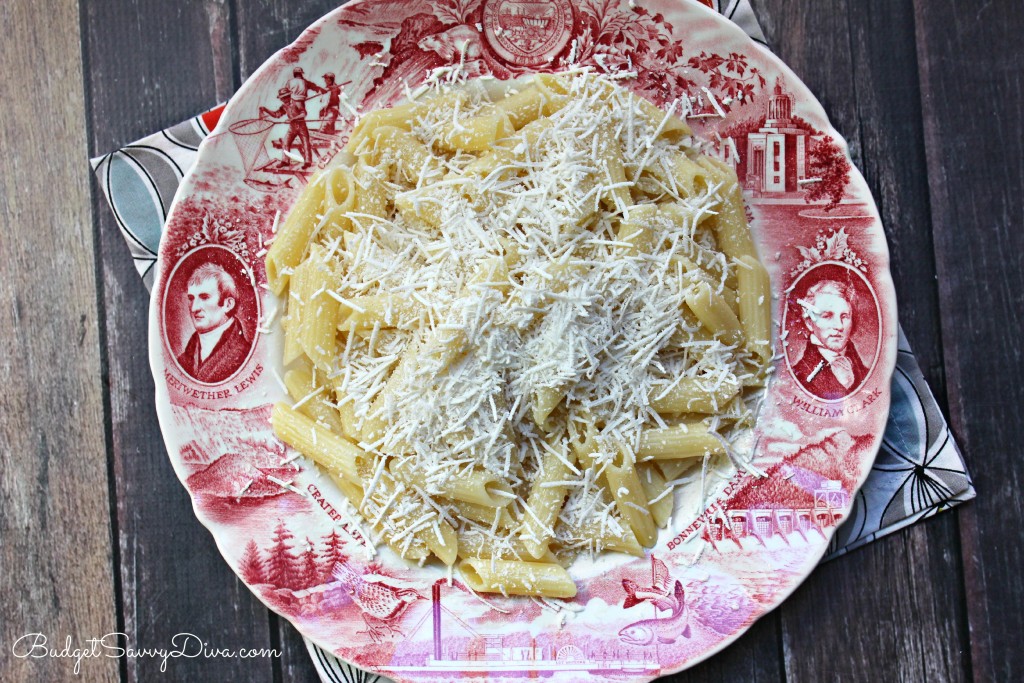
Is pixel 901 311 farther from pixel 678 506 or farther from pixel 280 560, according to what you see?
pixel 280 560

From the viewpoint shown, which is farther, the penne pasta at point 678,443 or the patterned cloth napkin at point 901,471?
the patterned cloth napkin at point 901,471

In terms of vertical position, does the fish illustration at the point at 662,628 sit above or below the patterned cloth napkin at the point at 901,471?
below

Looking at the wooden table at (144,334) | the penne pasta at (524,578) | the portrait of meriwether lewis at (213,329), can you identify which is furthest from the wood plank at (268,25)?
the penne pasta at (524,578)

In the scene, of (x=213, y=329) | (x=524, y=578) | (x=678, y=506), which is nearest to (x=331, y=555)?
(x=524, y=578)

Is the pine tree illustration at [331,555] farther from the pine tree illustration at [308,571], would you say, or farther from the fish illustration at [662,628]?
the fish illustration at [662,628]

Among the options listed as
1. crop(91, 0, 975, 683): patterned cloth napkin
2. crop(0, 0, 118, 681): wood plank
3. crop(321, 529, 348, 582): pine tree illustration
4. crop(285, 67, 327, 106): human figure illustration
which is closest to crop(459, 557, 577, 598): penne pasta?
crop(321, 529, 348, 582): pine tree illustration

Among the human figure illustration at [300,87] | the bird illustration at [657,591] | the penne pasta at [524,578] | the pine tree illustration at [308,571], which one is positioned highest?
the human figure illustration at [300,87]

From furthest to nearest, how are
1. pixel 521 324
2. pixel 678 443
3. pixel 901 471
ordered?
pixel 901 471 < pixel 678 443 < pixel 521 324

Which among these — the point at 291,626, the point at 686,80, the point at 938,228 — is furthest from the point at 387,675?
the point at 938,228
